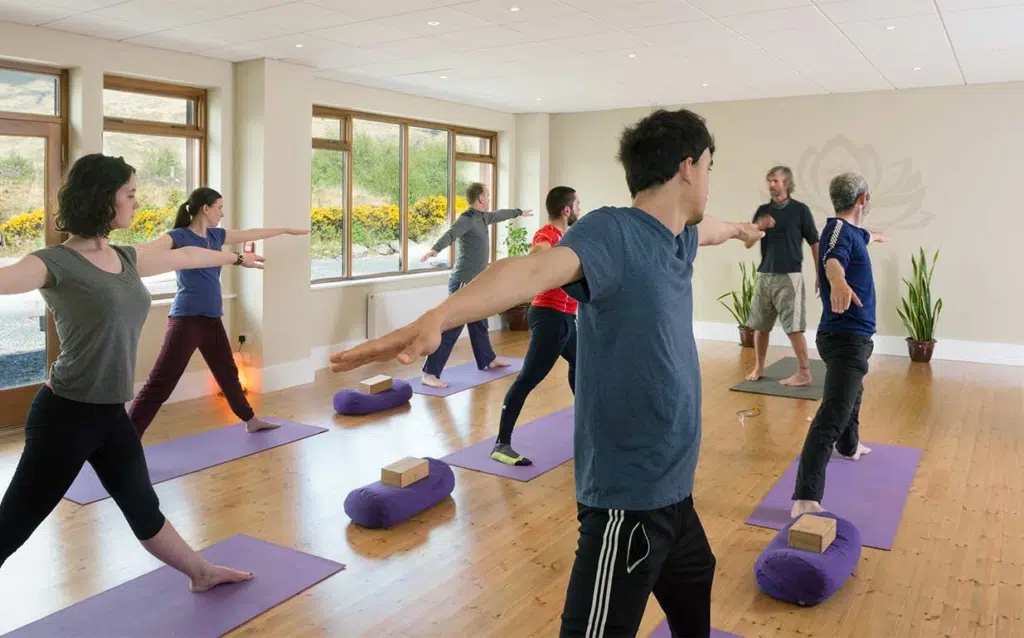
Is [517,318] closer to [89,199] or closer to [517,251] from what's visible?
[517,251]

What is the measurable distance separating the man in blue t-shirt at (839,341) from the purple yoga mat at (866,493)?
225mm

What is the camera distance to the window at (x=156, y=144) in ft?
18.2

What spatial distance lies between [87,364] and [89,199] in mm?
450

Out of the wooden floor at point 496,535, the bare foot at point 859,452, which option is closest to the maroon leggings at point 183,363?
the wooden floor at point 496,535

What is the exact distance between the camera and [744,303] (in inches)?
319

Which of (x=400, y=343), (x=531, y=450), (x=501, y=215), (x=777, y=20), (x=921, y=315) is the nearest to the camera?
(x=400, y=343)

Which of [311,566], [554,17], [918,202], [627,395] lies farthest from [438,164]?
[627,395]

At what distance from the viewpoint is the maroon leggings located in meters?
4.18

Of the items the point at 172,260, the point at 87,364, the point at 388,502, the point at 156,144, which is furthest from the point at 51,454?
the point at 156,144

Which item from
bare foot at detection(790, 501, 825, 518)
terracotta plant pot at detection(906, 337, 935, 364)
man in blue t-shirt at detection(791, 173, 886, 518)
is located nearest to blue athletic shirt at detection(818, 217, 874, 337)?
man in blue t-shirt at detection(791, 173, 886, 518)

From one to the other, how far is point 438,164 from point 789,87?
340cm

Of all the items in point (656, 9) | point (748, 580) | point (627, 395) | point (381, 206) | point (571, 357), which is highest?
point (656, 9)

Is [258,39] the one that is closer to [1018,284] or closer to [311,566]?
[311,566]

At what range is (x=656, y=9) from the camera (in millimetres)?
4422
